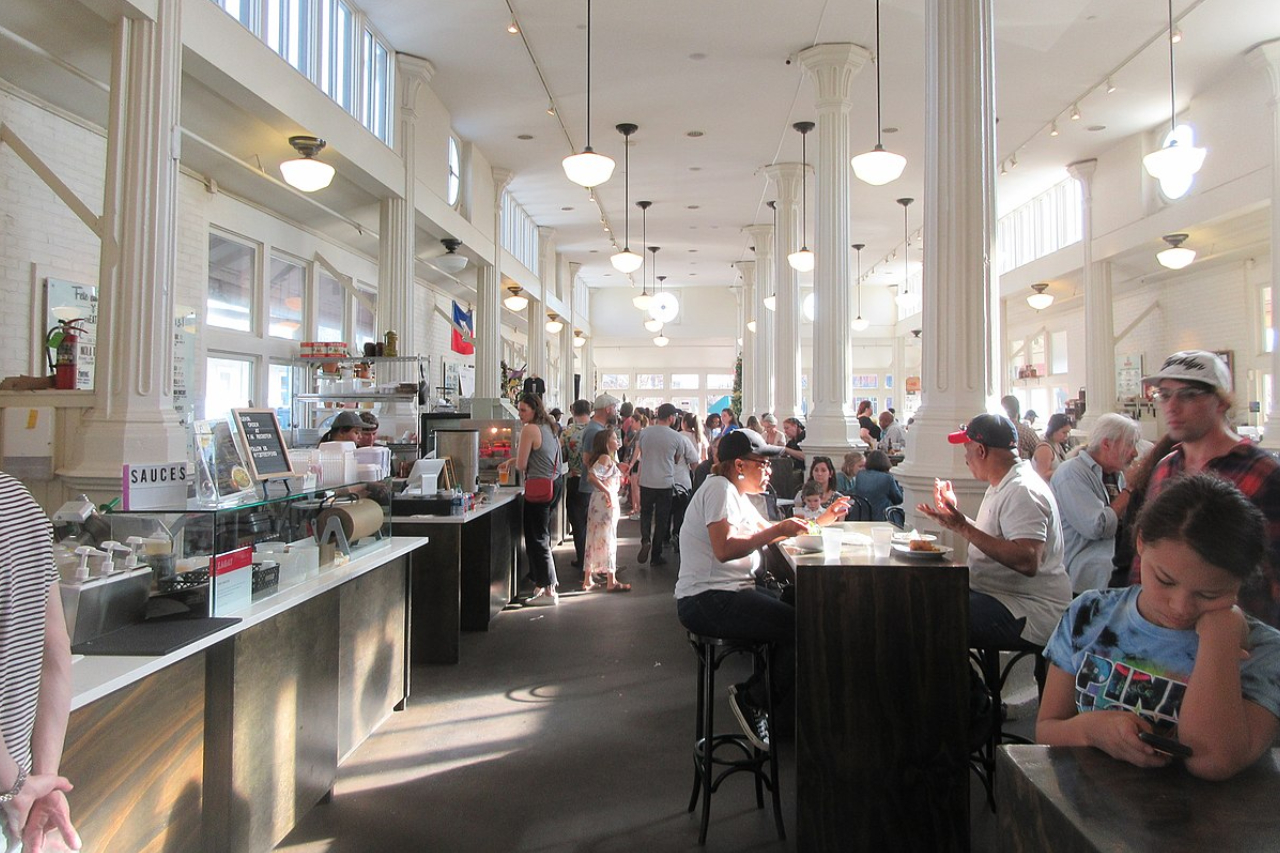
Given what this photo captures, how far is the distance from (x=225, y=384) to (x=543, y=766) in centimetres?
654

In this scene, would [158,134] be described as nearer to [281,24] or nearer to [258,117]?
[258,117]

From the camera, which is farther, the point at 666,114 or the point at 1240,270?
the point at 1240,270

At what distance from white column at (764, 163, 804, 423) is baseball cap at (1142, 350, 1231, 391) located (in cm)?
919

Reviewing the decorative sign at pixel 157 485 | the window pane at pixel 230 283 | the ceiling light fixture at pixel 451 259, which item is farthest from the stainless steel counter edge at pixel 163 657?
the ceiling light fixture at pixel 451 259

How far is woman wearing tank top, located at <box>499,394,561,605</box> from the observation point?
258 inches

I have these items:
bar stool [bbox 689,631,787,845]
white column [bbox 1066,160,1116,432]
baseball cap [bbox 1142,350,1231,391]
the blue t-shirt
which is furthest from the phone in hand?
white column [bbox 1066,160,1116,432]

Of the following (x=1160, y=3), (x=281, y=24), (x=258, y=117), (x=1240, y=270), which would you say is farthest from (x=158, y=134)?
(x=1240, y=270)

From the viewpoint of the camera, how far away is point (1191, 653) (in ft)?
4.68

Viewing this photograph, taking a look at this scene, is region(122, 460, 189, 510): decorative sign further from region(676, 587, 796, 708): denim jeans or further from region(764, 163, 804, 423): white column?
region(764, 163, 804, 423): white column

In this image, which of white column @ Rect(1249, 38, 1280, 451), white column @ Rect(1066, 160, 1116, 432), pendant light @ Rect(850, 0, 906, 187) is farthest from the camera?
white column @ Rect(1066, 160, 1116, 432)

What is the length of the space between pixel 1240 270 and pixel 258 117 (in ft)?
41.5

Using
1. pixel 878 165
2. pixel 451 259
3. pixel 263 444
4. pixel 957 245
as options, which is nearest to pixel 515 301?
pixel 451 259

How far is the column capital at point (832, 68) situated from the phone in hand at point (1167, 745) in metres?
8.47

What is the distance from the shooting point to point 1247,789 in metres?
1.23
